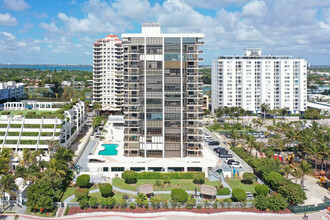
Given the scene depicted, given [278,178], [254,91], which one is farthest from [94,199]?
[254,91]

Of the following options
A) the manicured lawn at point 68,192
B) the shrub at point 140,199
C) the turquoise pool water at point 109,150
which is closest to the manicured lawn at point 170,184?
the shrub at point 140,199

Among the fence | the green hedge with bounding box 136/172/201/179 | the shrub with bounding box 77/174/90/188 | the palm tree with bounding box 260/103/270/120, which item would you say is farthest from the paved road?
the palm tree with bounding box 260/103/270/120

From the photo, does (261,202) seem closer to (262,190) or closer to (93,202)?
(262,190)

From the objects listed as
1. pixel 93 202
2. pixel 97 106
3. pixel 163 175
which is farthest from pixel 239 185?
pixel 97 106

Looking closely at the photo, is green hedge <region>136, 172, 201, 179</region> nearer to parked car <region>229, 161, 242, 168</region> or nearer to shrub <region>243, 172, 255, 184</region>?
shrub <region>243, 172, 255, 184</region>

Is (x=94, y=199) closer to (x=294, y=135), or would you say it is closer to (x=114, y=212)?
(x=114, y=212)
